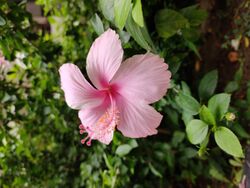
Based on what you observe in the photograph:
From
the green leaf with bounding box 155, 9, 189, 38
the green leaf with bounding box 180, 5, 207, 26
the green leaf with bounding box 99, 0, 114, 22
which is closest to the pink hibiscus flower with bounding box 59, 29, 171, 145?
the green leaf with bounding box 99, 0, 114, 22

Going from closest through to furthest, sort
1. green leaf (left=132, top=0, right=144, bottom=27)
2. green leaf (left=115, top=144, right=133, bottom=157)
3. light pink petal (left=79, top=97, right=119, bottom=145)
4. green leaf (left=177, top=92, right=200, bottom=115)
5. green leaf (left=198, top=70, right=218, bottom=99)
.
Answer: green leaf (left=132, top=0, right=144, bottom=27)
light pink petal (left=79, top=97, right=119, bottom=145)
green leaf (left=177, top=92, right=200, bottom=115)
green leaf (left=198, top=70, right=218, bottom=99)
green leaf (left=115, top=144, right=133, bottom=157)

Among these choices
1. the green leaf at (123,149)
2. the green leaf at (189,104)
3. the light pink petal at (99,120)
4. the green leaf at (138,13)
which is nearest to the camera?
the green leaf at (138,13)

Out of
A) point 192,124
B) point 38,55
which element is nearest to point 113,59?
point 192,124

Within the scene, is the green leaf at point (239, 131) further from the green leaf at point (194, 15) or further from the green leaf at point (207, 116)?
the green leaf at point (194, 15)

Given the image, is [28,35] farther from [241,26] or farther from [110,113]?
[241,26]

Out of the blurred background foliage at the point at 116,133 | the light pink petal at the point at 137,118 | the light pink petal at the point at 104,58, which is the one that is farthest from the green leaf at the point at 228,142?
the light pink petal at the point at 104,58

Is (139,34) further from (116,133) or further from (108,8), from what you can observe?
(116,133)

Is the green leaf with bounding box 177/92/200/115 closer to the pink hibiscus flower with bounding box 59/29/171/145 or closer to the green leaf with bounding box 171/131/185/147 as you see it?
the pink hibiscus flower with bounding box 59/29/171/145
